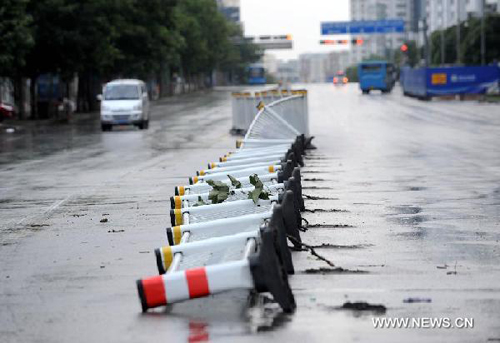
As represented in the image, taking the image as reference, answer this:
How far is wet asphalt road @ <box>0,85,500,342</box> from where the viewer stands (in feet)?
23.9

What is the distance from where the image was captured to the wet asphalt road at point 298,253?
7.29 metres

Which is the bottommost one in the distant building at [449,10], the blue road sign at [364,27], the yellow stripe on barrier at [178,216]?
the yellow stripe on barrier at [178,216]

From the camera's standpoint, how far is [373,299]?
26.2ft

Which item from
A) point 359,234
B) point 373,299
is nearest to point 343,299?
point 373,299

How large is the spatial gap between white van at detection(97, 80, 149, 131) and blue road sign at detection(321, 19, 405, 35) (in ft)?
330

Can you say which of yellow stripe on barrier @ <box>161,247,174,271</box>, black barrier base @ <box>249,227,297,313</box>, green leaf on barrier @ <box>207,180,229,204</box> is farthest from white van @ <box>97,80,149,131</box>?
black barrier base @ <box>249,227,297,313</box>

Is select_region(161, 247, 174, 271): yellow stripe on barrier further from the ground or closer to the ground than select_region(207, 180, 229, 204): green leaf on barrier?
closer to the ground

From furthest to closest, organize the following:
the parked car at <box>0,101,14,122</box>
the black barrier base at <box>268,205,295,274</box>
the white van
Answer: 1. the parked car at <box>0,101,14,122</box>
2. the white van
3. the black barrier base at <box>268,205,295,274</box>

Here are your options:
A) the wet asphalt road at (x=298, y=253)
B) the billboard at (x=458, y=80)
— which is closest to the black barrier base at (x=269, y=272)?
the wet asphalt road at (x=298, y=253)

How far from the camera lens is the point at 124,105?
1663 inches

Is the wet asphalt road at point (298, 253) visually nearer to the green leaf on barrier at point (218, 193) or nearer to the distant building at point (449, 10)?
the green leaf on barrier at point (218, 193)

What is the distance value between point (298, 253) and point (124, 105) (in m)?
32.5

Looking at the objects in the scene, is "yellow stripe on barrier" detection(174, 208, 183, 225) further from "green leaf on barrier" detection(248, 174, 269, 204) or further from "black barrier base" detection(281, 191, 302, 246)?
"black barrier base" detection(281, 191, 302, 246)

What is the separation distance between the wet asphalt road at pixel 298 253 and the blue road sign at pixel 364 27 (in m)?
118
